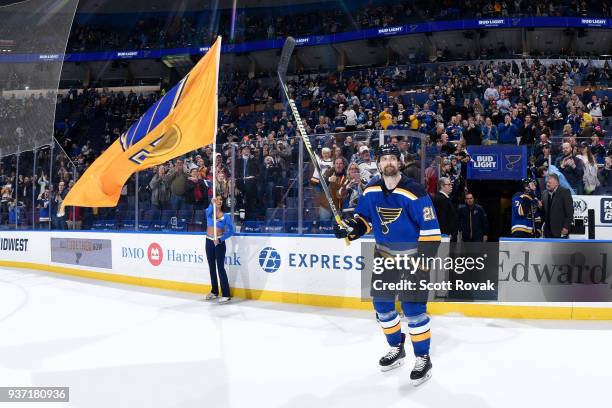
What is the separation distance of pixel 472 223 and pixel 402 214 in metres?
4.28

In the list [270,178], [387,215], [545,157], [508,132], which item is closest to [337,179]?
[270,178]

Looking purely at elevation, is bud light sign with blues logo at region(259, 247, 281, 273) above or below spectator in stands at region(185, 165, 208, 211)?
below

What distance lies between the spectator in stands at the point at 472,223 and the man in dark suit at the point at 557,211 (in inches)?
35.7

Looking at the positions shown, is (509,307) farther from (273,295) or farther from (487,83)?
(487,83)

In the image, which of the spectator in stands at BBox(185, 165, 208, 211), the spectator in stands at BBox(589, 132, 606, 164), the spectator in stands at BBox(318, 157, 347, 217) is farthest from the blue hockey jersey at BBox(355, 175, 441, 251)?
the spectator in stands at BBox(185, 165, 208, 211)

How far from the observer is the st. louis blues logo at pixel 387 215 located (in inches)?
175

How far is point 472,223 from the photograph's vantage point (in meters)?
8.36

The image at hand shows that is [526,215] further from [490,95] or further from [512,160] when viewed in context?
[490,95]

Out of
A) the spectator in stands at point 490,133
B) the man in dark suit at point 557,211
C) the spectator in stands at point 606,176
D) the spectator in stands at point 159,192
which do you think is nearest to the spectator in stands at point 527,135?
the spectator in stands at point 490,133

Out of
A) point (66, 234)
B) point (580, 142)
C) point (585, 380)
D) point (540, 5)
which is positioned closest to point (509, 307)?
point (585, 380)

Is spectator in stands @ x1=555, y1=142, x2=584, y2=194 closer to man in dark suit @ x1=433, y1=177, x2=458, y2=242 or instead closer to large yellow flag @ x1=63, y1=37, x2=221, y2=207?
man in dark suit @ x1=433, y1=177, x2=458, y2=242

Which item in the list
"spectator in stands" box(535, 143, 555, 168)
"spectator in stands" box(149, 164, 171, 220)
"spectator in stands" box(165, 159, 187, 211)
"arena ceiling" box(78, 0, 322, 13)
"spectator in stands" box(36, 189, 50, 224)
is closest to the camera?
"spectator in stands" box(535, 143, 555, 168)

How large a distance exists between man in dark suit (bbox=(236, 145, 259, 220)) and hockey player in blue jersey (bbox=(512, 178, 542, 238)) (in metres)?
3.80

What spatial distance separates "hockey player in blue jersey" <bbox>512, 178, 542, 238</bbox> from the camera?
8141 mm
